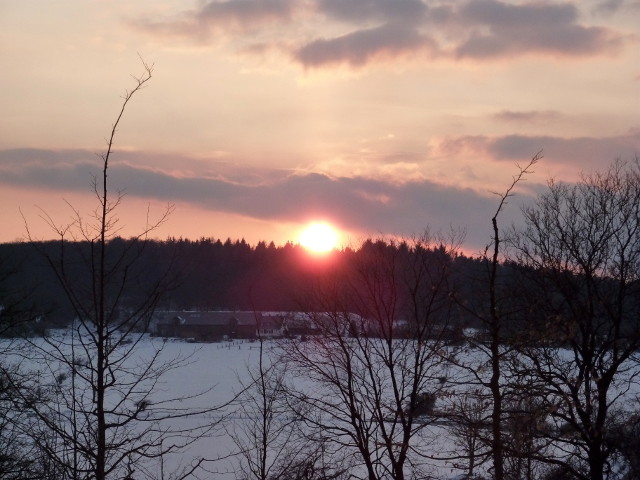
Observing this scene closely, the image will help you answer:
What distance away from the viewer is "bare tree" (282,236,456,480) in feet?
38.3

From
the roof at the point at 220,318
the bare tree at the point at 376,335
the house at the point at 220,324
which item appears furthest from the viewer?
the roof at the point at 220,318

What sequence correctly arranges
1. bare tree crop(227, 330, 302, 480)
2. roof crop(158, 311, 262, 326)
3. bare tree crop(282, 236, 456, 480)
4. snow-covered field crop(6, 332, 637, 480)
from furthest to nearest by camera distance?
1. roof crop(158, 311, 262, 326)
2. snow-covered field crop(6, 332, 637, 480)
3. bare tree crop(282, 236, 456, 480)
4. bare tree crop(227, 330, 302, 480)

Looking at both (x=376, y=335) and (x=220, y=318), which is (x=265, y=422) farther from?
(x=220, y=318)

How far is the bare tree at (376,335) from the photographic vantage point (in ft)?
38.3

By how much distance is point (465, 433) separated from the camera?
884 centimetres

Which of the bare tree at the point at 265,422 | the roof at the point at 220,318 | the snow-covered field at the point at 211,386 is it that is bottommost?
the snow-covered field at the point at 211,386

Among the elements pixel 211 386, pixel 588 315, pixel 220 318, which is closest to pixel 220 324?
pixel 220 318

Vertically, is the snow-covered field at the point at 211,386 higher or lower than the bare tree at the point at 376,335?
lower

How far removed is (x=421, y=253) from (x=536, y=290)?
4199 millimetres

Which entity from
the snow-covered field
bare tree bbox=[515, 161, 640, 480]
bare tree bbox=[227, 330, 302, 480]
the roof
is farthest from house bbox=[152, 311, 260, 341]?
bare tree bbox=[515, 161, 640, 480]

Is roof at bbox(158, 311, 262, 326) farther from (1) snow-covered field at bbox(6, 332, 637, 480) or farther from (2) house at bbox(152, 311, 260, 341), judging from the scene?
(1) snow-covered field at bbox(6, 332, 637, 480)

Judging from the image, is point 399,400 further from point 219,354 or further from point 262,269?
point 262,269

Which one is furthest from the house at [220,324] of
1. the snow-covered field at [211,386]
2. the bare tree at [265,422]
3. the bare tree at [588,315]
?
the bare tree at [588,315]

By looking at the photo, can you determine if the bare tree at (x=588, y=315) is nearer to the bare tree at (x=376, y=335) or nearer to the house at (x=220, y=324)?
the bare tree at (x=376, y=335)
